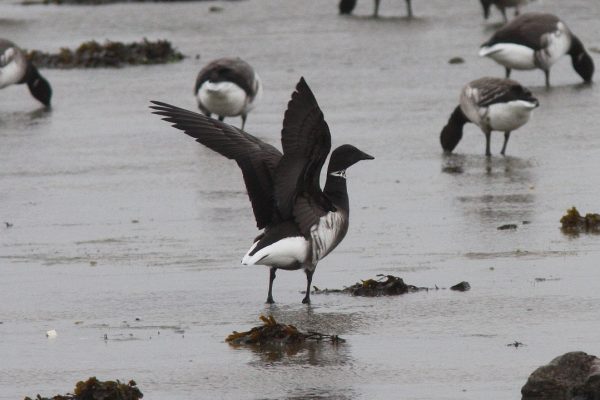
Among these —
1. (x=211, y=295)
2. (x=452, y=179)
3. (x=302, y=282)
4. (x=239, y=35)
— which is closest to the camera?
(x=211, y=295)

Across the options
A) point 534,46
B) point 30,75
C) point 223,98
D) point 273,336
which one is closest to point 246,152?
point 273,336

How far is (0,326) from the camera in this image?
23.4ft

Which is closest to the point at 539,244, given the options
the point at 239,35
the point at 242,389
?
the point at 242,389

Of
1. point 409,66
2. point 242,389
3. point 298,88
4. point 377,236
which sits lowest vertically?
point 242,389

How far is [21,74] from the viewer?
56.9 ft

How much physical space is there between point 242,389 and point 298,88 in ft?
5.69

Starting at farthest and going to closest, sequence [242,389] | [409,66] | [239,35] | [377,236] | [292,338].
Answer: [239,35] → [409,66] → [377,236] → [292,338] → [242,389]

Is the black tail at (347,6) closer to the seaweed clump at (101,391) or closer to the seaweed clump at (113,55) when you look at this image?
the seaweed clump at (113,55)

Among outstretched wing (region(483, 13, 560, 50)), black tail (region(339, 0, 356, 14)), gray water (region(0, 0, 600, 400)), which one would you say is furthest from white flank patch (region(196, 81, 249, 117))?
black tail (region(339, 0, 356, 14))

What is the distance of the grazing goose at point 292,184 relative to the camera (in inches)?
276

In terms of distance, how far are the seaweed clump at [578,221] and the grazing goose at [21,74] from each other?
9.08 meters

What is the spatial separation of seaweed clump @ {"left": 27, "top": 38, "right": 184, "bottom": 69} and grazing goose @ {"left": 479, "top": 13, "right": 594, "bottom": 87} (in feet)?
17.4

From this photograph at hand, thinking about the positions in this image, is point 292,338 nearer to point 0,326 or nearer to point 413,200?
point 0,326

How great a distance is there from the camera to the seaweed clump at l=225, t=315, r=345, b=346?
6.53 m
